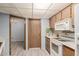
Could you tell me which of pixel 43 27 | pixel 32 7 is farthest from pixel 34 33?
pixel 32 7

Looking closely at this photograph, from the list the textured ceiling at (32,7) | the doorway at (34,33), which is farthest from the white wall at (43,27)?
the textured ceiling at (32,7)

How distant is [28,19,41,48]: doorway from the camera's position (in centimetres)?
514

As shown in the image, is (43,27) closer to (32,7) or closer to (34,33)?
(34,33)

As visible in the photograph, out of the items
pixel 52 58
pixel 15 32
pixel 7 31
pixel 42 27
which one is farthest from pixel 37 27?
pixel 52 58

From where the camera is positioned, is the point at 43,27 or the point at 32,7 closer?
the point at 32,7

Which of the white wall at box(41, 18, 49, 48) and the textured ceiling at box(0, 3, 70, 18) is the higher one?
the textured ceiling at box(0, 3, 70, 18)

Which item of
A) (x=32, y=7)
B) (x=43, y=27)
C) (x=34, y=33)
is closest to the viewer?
(x=32, y=7)

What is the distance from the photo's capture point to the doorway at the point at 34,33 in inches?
203

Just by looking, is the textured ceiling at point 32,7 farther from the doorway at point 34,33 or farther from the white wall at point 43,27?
the doorway at point 34,33

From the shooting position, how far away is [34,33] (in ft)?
17.3

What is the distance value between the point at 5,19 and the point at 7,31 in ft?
1.27

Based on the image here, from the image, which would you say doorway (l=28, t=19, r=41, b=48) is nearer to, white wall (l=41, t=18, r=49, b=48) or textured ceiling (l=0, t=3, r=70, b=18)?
white wall (l=41, t=18, r=49, b=48)

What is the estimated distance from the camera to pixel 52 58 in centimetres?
91

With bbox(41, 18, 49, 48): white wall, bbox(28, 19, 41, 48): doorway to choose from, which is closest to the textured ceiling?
bbox(41, 18, 49, 48): white wall
